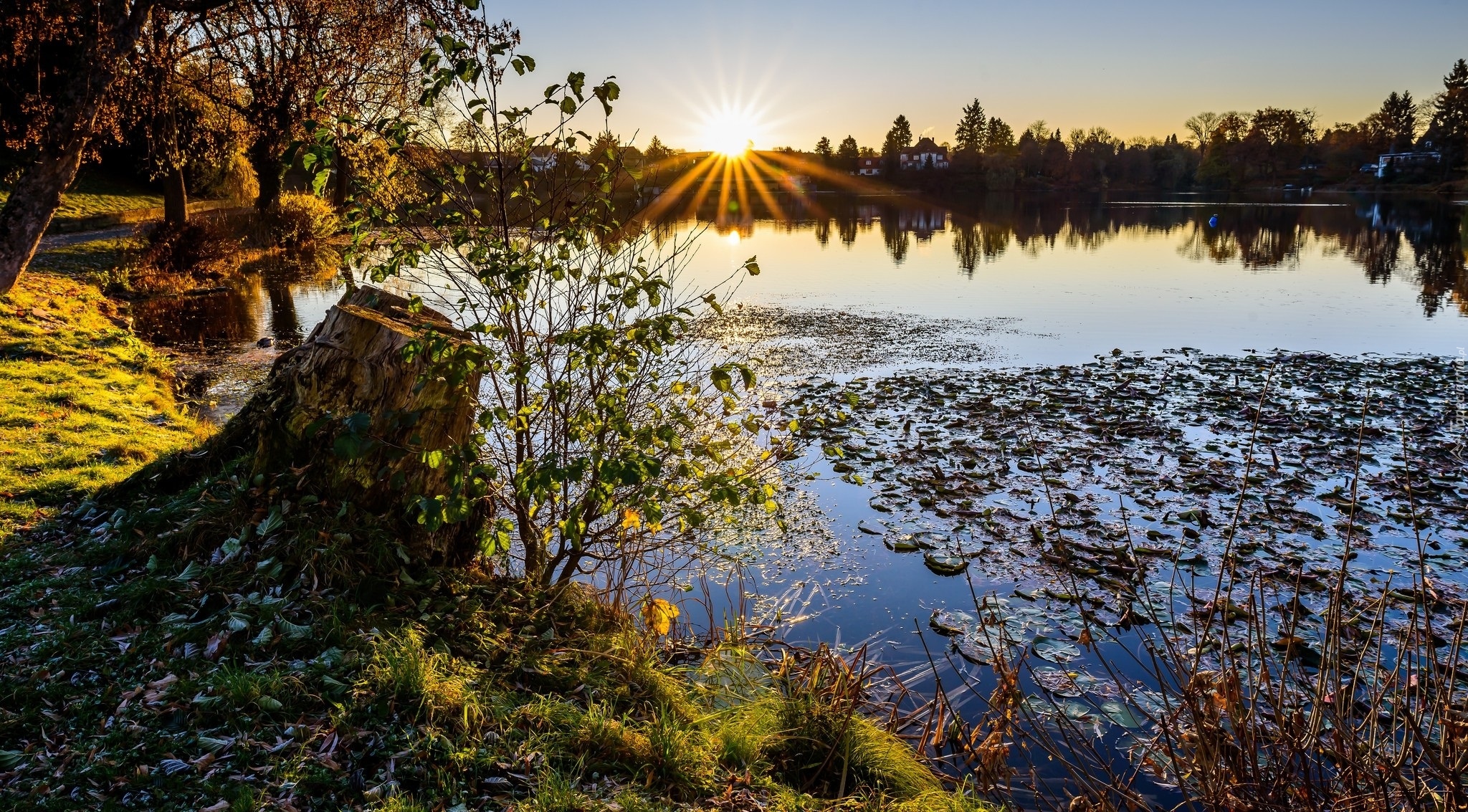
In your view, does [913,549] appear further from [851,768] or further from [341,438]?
[341,438]

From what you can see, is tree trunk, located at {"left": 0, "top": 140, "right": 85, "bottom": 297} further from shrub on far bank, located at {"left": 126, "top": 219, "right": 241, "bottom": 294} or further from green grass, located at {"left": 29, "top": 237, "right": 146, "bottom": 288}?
shrub on far bank, located at {"left": 126, "top": 219, "right": 241, "bottom": 294}

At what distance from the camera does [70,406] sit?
8.16 meters

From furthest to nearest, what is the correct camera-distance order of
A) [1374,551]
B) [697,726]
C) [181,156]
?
[181,156], [1374,551], [697,726]

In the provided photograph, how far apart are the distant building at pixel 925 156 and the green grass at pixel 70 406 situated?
330 feet

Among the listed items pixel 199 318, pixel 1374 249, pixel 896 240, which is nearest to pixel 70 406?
pixel 199 318

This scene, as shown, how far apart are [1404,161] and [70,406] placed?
11313cm

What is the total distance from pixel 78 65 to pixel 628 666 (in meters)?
11.1

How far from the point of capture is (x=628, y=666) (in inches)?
175

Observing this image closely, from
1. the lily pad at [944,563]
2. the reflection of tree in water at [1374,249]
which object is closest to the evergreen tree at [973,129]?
the reflection of tree in water at [1374,249]

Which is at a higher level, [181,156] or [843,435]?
[181,156]

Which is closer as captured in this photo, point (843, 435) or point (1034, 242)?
point (843, 435)

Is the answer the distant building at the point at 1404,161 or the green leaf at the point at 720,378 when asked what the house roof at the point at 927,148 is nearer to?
the distant building at the point at 1404,161

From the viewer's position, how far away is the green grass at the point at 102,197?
84.1 ft

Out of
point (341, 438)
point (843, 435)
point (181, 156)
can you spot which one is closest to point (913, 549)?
point (843, 435)
